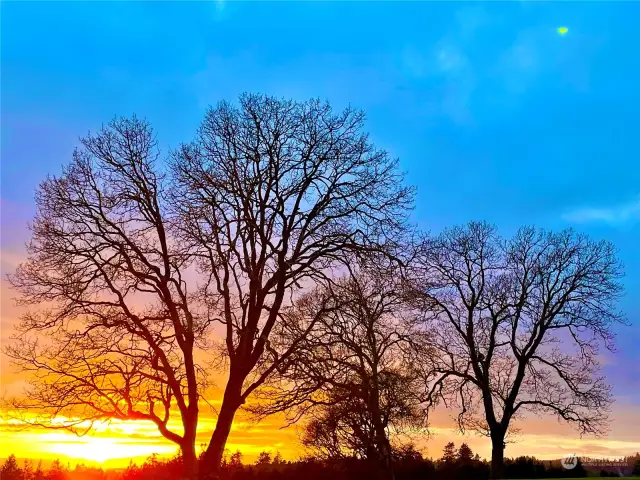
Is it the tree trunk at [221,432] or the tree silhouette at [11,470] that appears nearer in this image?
the tree trunk at [221,432]

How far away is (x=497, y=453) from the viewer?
26594 mm

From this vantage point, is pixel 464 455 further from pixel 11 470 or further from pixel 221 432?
pixel 11 470

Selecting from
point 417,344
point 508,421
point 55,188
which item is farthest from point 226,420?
point 508,421

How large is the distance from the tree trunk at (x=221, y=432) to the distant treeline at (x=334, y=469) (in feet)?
13.7

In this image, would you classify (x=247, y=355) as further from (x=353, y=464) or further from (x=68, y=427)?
(x=353, y=464)

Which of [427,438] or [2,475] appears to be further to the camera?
[427,438]

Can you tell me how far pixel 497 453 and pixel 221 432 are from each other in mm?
15631

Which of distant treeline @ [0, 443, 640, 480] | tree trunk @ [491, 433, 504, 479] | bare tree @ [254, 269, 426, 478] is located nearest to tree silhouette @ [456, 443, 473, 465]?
distant treeline @ [0, 443, 640, 480]

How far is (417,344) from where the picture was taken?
16156mm

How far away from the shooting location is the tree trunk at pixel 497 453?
86.0 feet

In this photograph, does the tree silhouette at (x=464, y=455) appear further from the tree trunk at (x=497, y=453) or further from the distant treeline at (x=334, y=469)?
the tree trunk at (x=497, y=453)

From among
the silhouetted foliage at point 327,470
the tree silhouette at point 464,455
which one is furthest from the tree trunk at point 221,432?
the tree silhouette at point 464,455

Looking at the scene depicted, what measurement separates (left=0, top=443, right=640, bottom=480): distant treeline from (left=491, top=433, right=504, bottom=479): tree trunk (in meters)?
1.03

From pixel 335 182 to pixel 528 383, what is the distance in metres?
16.5
